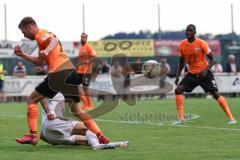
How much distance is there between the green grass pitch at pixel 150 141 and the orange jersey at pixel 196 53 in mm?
1263

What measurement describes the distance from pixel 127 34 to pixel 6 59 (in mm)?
10866

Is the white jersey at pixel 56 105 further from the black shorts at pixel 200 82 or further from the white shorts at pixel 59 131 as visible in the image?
the black shorts at pixel 200 82

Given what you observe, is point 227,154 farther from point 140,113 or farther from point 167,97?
point 167,97

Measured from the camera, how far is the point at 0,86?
34.5 m

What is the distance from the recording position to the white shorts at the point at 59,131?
38.2 ft

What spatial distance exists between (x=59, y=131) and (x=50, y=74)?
2.90 feet

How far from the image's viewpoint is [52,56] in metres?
11.7

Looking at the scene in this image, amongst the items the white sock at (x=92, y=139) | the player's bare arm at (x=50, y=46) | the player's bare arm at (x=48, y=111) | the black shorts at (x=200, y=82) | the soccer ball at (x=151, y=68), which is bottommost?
the white sock at (x=92, y=139)

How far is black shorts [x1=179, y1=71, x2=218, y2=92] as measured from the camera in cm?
1748

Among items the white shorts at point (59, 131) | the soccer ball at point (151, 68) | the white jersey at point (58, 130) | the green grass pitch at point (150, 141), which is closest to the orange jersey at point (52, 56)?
the white jersey at point (58, 130)

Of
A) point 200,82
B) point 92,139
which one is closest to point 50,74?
point 92,139

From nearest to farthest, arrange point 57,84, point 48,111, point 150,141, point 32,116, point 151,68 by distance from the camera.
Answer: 1. point 48,111
2. point 57,84
3. point 32,116
4. point 150,141
5. point 151,68

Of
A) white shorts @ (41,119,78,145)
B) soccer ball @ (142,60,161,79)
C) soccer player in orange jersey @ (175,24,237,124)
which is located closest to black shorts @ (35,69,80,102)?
white shorts @ (41,119,78,145)

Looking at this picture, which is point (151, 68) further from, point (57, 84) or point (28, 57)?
point (28, 57)
